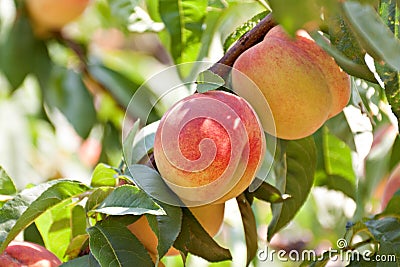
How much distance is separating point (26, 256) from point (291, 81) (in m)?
0.31

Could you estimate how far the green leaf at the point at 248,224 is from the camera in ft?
2.65

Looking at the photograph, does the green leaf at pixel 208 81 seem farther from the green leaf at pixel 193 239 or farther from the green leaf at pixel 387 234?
the green leaf at pixel 387 234

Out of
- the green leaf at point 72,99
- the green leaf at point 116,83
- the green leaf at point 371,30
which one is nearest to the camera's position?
the green leaf at point 371,30

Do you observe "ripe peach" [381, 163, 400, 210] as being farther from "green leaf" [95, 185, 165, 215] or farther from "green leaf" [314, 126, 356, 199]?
"green leaf" [95, 185, 165, 215]

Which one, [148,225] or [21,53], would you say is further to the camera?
[21,53]

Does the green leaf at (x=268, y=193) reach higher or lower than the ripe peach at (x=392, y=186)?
higher

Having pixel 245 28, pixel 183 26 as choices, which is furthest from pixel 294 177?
pixel 183 26

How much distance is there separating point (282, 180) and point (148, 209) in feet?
0.82

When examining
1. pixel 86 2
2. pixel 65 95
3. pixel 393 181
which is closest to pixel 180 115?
pixel 393 181

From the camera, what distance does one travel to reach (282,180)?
0.87 meters

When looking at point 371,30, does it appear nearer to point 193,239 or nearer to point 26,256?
point 193,239

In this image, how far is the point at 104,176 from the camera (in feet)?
2.61

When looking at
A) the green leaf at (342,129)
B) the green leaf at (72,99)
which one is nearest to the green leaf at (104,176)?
the green leaf at (342,129)

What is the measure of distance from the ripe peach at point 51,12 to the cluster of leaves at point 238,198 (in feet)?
1.56
